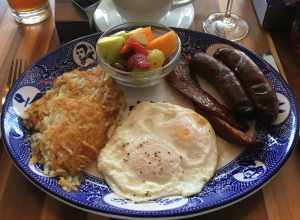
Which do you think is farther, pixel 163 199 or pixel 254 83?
pixel 254 83

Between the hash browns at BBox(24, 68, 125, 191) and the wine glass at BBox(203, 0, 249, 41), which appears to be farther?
the wine glass at BBox(203, 0, 249, 41)

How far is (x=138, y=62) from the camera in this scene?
1.66m

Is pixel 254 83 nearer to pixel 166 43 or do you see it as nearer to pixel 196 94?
pixel 196 94

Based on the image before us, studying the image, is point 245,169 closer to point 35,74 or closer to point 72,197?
point 72,197

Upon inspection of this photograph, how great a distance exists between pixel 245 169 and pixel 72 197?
2.12 feet

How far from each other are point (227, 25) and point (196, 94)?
682mm

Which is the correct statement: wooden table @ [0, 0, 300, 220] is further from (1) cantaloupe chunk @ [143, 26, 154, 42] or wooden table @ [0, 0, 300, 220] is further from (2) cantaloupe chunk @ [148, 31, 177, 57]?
(1) cantaloupe chunk @ [143, 26, 154, 42]

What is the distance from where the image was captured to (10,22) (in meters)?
2.26

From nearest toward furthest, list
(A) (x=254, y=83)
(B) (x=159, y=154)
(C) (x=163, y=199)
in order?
(C) (x=163, y=199)
(B) (x=159, y=154)
(A) (x=254, y=83)

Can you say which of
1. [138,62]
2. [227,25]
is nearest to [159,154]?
[138,62]

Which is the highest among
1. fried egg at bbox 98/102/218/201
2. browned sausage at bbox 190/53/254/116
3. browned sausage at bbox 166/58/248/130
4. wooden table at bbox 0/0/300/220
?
browned sausage at bbox 190/53/254/116

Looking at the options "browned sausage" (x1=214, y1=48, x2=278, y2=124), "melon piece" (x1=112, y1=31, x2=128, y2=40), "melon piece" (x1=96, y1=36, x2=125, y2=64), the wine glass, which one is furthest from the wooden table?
"melon piece" (x1=112, y1=31, x2=128, y2=40)

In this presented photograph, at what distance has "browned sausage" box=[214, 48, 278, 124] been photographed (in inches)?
62.3

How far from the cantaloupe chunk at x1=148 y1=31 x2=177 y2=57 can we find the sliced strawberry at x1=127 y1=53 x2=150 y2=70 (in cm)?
10
